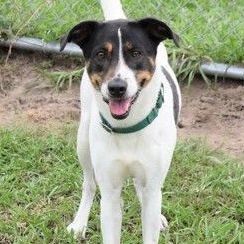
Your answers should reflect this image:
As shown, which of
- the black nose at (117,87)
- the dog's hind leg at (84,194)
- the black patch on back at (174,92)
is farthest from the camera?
the dog's hind leg at (84,194)

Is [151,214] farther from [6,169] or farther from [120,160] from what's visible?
[6,169]

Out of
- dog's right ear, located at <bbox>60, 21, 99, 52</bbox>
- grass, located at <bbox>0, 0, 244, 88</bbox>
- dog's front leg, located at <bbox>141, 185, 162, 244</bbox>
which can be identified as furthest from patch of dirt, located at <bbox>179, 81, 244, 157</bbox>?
dog's right ear, located at <bbox>60, 21, 99, 52</bbox>

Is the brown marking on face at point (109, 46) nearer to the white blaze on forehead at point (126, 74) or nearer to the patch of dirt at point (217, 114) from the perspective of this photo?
the white blaze on forehead at point (126, 74)

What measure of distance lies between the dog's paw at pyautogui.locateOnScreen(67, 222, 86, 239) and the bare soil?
48.7 inches

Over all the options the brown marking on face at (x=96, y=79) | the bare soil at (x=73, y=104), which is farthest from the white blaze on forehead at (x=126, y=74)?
the bare soil at (x=73, y=104)

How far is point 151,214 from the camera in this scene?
365cm

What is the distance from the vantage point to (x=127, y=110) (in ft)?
10.9

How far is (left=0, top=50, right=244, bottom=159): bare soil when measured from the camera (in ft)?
16.9

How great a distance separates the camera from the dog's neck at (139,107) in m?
3.45

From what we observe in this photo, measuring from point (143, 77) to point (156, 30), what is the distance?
28 cm

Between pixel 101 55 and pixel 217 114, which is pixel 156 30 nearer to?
pixel 101 55

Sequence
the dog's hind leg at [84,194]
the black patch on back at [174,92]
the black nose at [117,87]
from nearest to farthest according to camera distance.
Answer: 1. the black nose at [117,87]
2. the black patch on back at [174,92]
3. the dog's hind leg at [84,194]

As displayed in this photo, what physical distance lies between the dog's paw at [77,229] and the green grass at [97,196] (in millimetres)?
45

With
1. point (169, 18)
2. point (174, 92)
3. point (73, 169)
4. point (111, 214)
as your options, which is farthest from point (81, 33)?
point (169, 18)
